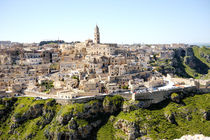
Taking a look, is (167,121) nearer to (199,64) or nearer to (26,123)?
(26,123)

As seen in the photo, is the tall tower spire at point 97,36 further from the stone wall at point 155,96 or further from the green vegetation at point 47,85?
the stone wall at point 155,96

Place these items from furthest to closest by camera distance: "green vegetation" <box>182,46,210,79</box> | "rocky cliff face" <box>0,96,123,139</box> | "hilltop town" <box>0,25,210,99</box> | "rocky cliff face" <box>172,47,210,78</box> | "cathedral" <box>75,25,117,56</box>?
"green vegetation" <box>182,46,210,79</box>, "rocky cliff face" <box>172,47,210,78</box>, "cathedral" <box>75,25,117,56</box>, "hilltop town" <box>0,25,210,99</box>, "rocky cliff face" <box>0,96,123,139</box>

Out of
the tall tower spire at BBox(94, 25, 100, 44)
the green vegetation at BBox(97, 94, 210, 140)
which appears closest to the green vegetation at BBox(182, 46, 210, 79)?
the tall tower spire at BBox(94, 25, 100, 44)

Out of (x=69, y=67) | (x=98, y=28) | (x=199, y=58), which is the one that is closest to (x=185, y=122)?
(x=69, y=67)

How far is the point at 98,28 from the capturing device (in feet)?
308

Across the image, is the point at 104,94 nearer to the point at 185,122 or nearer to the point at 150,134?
the point at 150,134

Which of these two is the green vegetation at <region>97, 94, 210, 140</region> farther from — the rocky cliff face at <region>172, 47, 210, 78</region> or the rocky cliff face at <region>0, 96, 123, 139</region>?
the rocky cliff face at <region>172, 47, 210, 78</region>

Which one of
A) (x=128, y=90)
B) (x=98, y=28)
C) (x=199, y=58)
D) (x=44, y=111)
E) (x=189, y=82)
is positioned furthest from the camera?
(x=199, y=58)

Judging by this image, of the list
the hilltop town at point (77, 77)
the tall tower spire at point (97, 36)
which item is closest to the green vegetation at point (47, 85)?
the hilltop town at point (77, 77)

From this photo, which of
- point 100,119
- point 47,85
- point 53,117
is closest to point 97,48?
point 47,85

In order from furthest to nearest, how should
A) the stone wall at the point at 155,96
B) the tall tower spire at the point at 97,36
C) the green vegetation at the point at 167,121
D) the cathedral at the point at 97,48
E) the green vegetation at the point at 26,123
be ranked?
1. the tall tower spire at the point at 97,36
2. the cathedral at the point at 97,48
3. the stone wall at the point at 155,96
4. the green vegetation at the point at 26,123
5. the green vegetation at the point at 167,121

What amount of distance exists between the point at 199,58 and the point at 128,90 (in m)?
97.5

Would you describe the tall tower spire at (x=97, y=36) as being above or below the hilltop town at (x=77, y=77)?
above

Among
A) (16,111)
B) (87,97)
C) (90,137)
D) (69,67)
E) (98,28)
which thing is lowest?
(90,137)
